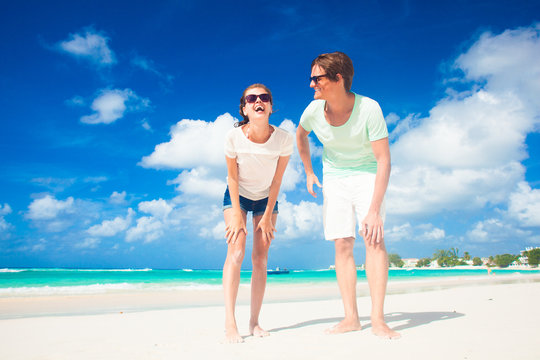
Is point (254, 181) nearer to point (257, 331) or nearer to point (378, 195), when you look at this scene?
point (378, 195)

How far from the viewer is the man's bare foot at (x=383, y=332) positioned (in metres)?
2.93

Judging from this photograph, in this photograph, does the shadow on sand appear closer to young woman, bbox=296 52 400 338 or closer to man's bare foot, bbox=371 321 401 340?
man's bare foot, bbox=371 321 401 340

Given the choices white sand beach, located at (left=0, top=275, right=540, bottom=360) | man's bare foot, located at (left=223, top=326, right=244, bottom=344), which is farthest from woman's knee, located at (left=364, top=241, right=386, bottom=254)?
man's bare foot, located at (left=223, top=326, right=244, bottom=344)

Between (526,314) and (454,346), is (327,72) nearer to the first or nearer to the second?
(454,346)

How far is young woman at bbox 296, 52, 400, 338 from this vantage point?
10.4 feet

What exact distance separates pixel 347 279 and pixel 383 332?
0.54 metres

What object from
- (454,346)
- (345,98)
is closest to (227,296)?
(454,346)

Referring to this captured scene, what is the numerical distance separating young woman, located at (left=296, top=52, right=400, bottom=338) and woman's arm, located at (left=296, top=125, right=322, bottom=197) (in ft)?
0.75

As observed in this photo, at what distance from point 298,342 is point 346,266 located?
812mm

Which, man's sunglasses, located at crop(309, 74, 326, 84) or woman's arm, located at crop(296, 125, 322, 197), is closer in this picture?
man's sunglasses, located at crop(309, 74, 326, 84)

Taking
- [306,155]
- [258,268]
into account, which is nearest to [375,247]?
[258,268]

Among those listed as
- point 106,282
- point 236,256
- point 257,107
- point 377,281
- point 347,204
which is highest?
point 257,107

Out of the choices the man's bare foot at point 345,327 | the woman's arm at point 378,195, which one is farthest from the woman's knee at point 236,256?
the woman's arm at point 378,195

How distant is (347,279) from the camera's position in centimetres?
337
